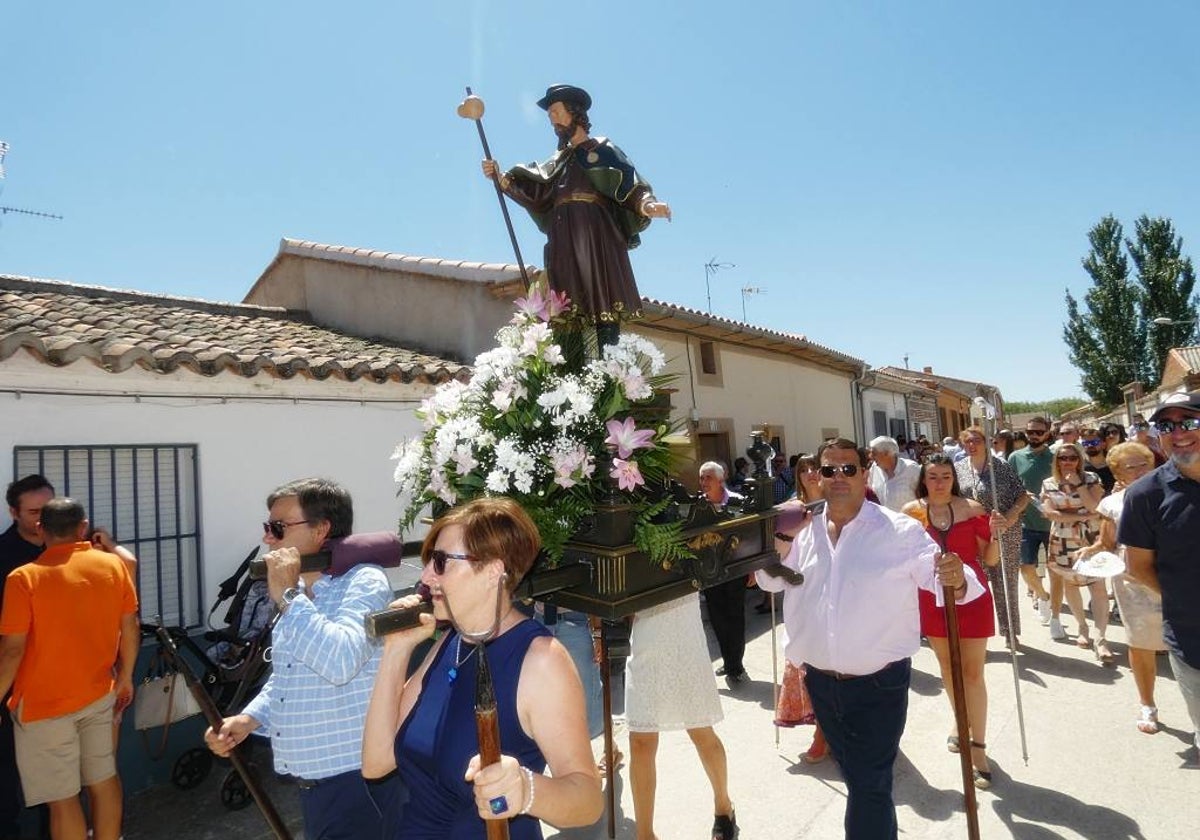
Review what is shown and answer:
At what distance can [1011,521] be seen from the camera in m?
5.56

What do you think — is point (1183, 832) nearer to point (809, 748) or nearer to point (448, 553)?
point (809, 748)

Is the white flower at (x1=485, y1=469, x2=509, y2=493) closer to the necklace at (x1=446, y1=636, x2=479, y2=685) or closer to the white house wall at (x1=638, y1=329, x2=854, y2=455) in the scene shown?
the necklace at (x1=446, y1=636, x2=479, y2=685)

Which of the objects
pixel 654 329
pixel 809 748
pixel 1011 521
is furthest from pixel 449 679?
pixel 654 329

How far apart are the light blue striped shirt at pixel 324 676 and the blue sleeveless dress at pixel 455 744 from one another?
609 millimetres

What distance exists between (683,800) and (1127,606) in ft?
10.9

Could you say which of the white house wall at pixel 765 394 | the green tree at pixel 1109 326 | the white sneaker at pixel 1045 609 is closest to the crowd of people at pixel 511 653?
the white sneaker at pixel 1045 609

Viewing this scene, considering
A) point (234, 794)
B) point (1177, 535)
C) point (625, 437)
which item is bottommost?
point (234, 794)

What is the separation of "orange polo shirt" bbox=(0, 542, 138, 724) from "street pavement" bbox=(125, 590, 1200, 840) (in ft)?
4.32

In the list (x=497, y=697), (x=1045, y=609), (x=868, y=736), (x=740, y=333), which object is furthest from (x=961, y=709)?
(x=740, y=333)

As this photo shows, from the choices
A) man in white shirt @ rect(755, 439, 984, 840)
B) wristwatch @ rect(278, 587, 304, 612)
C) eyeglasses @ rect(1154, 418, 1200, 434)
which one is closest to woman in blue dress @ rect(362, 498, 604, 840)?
wristwatch @ rect(278, 587, 304, 612)

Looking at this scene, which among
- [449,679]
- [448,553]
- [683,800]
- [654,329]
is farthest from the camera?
[654,329]

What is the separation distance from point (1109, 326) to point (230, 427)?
4198cm

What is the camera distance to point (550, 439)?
2031 mm

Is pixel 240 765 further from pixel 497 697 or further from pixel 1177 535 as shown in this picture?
pixel 1177 535
